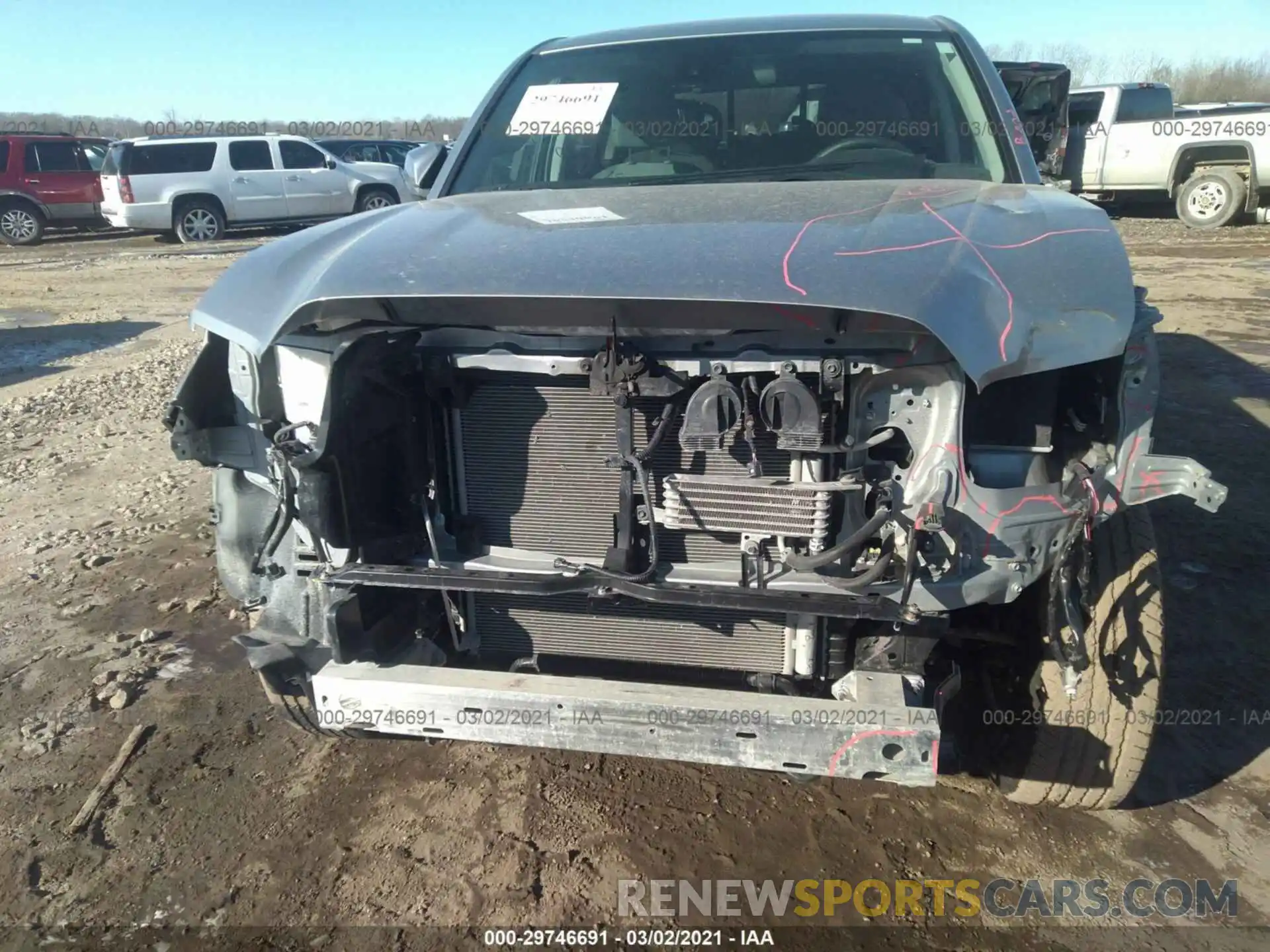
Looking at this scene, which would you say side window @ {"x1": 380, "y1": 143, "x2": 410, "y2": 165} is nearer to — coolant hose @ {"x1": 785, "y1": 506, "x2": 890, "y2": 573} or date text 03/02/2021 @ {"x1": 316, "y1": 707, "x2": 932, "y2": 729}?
date text 03/02/2021 @ {"x1": 316, "y1": 707, "x2": 932, "y2": 729}

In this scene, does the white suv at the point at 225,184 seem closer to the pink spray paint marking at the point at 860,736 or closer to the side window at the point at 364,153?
the side window at the point at 364,153

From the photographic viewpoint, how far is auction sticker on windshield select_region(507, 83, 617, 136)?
10.8ft

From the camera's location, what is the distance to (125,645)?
334cm

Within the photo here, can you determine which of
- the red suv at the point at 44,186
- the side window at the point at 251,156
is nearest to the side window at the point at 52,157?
the red suv at the point at 44,186

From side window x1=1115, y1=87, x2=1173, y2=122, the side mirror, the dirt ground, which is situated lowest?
the dirt ground

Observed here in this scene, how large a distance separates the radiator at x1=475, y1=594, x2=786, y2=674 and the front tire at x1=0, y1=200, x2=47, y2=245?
1791 centimetres

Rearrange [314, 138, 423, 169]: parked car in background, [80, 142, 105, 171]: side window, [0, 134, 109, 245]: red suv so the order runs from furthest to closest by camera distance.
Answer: [314, 138, 423, 169]: parked car in background, [80, 142, 105, 171]: side window, [0, 134, 109, 245]: red suv

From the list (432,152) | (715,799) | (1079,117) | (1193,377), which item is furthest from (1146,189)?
(715,799)

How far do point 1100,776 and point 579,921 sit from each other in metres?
1.37

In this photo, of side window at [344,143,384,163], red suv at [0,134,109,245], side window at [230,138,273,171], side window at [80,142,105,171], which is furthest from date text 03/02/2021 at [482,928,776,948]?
side window at [80,142,105,171]

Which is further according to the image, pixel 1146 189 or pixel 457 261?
pixel 1146 189

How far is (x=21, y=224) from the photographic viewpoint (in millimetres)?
16219

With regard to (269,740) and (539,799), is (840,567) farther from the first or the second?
(269,740)

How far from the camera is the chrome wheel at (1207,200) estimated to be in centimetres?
1340
